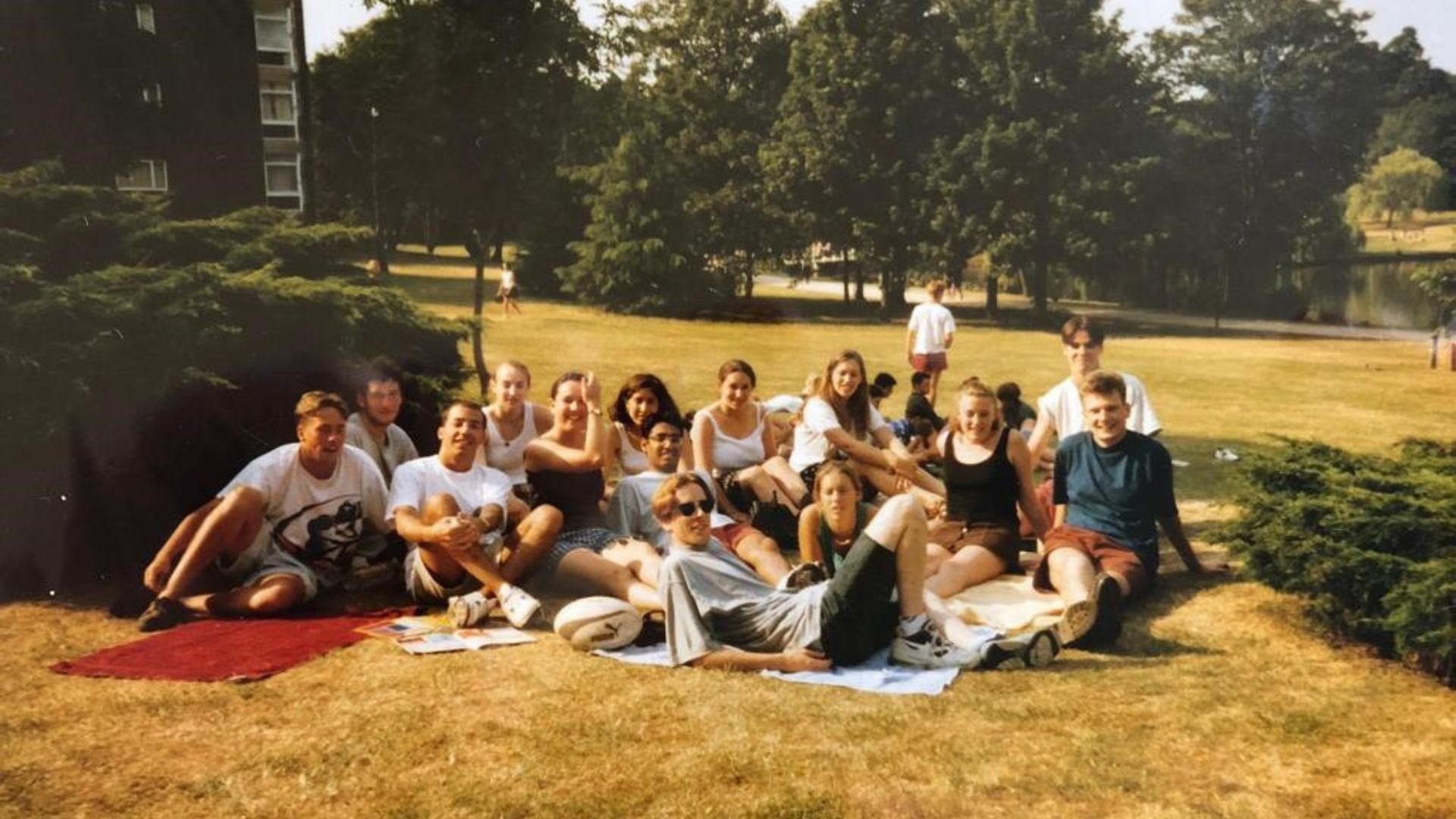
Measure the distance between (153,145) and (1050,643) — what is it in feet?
19.9

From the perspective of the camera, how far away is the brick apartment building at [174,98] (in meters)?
7.23

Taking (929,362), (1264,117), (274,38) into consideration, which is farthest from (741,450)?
(274,38)

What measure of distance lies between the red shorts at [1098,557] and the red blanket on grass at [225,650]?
2684 mm

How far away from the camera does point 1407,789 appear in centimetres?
340

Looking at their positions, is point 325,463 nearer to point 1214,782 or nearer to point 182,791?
point 182,791

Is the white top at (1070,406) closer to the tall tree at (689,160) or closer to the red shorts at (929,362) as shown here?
the red shorts at (929,362)

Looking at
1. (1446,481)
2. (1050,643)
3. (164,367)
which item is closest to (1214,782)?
(1050,643)

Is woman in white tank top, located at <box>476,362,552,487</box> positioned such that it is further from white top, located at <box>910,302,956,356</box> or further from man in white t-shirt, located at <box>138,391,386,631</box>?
white top, located at <box>910,302,956,356</box>

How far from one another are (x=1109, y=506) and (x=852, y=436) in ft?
4.96

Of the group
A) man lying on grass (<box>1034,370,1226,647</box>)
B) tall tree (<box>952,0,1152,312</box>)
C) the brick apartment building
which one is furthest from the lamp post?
man lying on grass (<box>1034,370,1226,647</box>)

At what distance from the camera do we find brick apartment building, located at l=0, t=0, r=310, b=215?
7227mm

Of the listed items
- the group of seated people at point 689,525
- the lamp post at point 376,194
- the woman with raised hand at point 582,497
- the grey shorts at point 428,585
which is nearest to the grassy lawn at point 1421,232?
the group of seated people at point 689,525

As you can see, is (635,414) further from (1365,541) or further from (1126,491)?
(1365,541)

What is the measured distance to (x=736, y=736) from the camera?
147 inches
